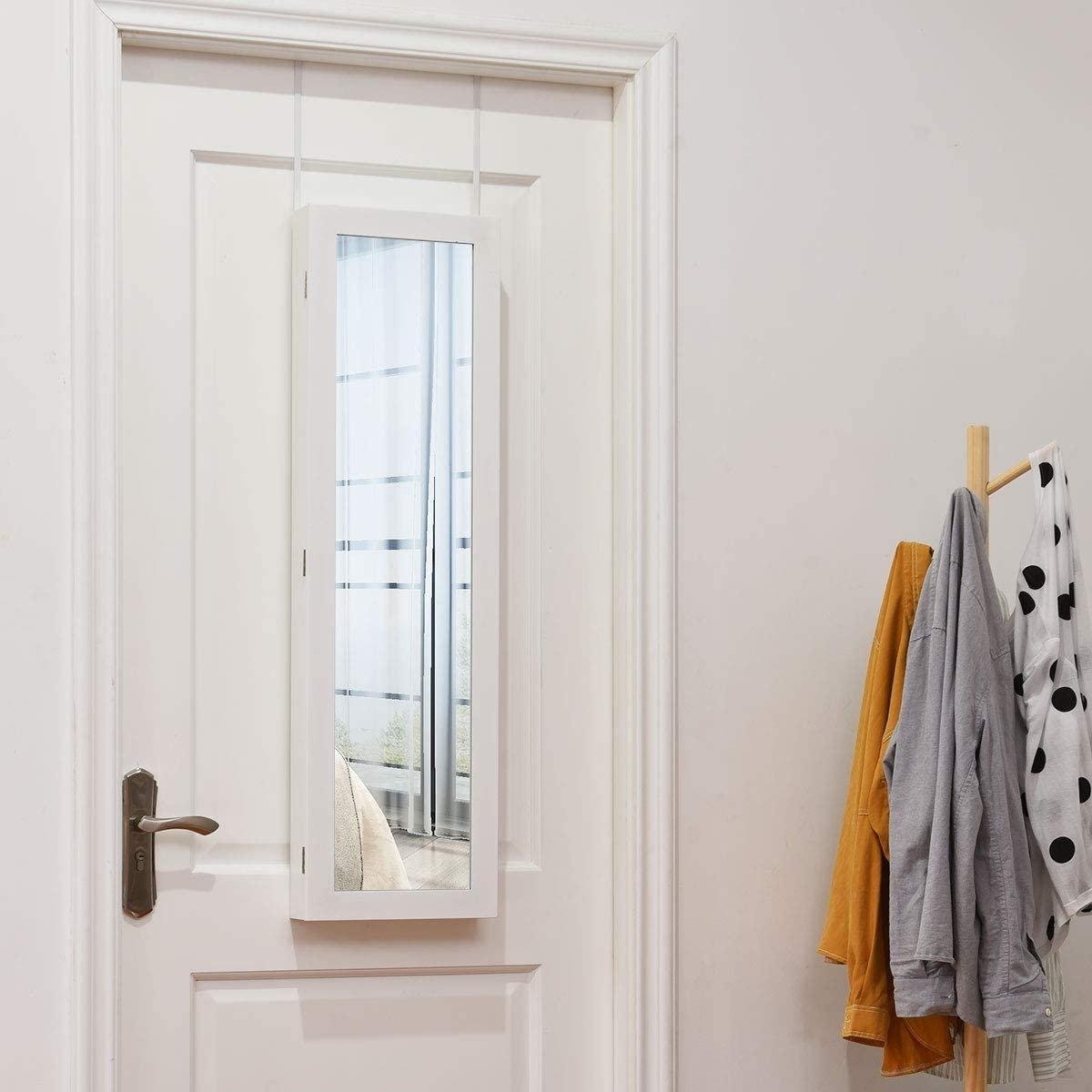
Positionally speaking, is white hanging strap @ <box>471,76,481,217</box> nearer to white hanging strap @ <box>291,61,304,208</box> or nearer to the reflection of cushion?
white hanging strap @ <box>291,61,304,208</box>

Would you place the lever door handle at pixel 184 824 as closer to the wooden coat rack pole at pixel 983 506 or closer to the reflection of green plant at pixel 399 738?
the reflection of green plant at pixel 399 738

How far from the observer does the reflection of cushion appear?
134 centimetres

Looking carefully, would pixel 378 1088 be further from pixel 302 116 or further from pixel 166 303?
pixel 302 116

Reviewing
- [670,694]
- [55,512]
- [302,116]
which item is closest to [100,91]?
[302,116]

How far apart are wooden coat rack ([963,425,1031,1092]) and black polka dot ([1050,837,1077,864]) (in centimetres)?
21

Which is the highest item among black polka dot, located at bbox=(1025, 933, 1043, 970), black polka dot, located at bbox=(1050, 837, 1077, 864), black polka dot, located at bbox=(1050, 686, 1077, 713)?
black polka dot, located at bbox=(1050, 686, 1077, 713)

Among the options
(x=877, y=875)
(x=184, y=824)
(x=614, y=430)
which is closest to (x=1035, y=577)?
(x=877, y=875)

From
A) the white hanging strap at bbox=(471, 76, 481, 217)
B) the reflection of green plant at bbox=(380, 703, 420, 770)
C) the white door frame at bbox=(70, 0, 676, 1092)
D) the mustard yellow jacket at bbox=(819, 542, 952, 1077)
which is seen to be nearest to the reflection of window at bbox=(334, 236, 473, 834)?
the reflection of green plant at bbox=(380, 703, 420, 770)

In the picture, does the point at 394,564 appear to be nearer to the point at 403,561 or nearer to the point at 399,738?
the point at 403,561

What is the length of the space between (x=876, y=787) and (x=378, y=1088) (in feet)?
2.42

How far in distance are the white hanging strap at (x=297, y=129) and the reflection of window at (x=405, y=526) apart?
0.11 metres

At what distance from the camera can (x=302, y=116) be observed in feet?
4.65

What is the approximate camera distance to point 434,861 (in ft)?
4.47

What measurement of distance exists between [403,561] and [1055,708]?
0.77 metres
